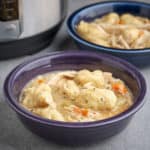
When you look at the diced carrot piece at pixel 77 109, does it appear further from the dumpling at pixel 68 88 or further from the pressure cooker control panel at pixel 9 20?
the pressure cooker control panel at pixel 9 20

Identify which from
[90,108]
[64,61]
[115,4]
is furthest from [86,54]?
[115,4]

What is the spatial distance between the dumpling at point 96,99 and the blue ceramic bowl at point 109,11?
15 centimetres

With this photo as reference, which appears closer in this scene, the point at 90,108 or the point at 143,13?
the point at 90,108

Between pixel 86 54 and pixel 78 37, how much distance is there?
3.1 inches

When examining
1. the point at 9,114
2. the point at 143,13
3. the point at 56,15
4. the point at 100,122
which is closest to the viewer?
the point at 100,122

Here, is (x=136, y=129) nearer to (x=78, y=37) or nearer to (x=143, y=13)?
(x=78, y=37)

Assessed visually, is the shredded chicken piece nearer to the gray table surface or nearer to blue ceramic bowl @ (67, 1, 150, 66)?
blue ceramic bowl @ (67, 1, 150, 66)

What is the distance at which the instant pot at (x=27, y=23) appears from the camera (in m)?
0.74

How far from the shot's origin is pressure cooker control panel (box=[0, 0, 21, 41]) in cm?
73

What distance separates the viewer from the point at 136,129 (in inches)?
26.3

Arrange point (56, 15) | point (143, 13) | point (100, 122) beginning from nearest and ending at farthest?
1. point (100, 122)
2. point (56, 15)
3. point (143, 13)

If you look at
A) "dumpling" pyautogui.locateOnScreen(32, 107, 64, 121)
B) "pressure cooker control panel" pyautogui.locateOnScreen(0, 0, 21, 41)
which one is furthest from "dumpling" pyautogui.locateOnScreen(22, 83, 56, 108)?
"pressure cooker control panel" pyautogui.locateOnScreen(0, 0, 21, 41)

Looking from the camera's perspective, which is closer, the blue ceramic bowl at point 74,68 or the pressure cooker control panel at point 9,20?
the blue ceramic bowl at point 74,68

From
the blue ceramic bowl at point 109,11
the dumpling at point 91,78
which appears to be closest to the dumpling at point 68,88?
the dumpling at point 91,78
